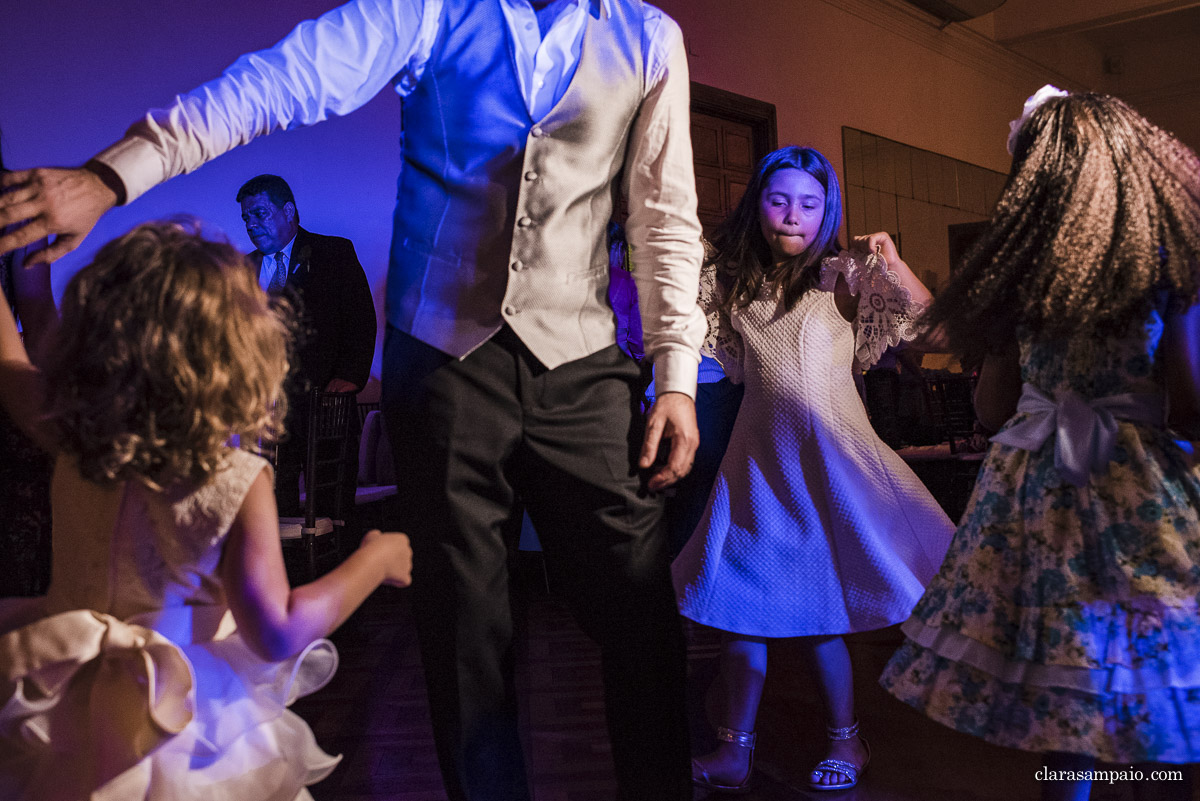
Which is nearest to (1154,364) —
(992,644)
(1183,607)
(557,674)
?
(1183,607)

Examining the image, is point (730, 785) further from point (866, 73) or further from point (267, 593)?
point (866, 73)

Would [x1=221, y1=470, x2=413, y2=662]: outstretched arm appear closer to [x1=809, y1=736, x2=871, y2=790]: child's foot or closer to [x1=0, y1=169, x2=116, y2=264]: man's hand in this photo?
[x1=0, y1=169, x2=116, y2=264]: man's hand

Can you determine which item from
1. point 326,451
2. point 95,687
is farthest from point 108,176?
point 326,451

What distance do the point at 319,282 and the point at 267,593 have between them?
10.3 feet

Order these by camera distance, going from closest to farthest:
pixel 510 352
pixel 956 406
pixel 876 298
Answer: pixel 510 352, pixel 876 298, pixel 956 406

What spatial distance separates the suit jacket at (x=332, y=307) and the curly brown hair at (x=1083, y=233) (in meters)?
2.86

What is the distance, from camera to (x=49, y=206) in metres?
0.89

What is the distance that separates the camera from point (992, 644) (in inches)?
55.6

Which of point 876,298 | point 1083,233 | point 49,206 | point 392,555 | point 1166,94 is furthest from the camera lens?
point 1166,94

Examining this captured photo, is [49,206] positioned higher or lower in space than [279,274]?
lower

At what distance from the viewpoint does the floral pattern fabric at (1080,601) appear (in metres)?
1.30

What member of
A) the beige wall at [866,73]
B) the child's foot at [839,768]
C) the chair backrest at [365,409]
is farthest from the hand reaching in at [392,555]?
the beige wall at [866,73]

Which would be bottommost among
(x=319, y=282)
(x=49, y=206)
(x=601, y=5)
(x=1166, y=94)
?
(x=49, y=206)

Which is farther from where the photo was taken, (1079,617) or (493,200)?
(1079,617)
